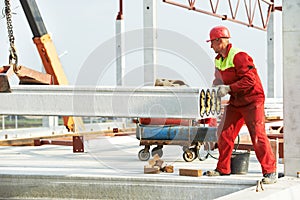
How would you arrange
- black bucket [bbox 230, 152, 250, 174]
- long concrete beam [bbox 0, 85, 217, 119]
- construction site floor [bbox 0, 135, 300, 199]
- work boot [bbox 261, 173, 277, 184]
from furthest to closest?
black bucket [bbox 230, 152, 250, 174] < construction site floor [bbox 0, 135, 300, 199] < work boot [bbox 261, 173, 277, 184] < long concrete beam [bbox 0, 85, 217, 119]

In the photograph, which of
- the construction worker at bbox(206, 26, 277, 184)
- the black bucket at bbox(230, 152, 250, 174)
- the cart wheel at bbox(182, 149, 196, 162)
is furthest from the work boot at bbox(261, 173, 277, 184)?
the cart wheel at bbox(182, 149, 196, 162)

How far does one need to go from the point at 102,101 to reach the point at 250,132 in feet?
5.89

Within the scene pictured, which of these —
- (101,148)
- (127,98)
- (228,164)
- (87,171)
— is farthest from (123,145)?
(127,98)

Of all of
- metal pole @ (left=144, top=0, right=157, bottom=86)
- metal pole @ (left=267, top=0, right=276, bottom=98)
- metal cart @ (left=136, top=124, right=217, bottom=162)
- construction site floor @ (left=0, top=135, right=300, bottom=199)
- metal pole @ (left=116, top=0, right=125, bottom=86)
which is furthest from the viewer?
metal pole @ (left=267, top=0, right=276, bottom=98)

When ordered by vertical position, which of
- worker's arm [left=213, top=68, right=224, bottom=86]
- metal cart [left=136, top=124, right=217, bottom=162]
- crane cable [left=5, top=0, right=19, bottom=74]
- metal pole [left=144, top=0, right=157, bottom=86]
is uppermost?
metal pole [left=144, top=0, right=157, bottom=86]

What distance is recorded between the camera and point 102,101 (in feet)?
22.3

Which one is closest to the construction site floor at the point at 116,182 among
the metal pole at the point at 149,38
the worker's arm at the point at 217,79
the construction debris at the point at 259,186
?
the construction debris at the point at 259,186

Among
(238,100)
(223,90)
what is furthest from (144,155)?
(223,90)

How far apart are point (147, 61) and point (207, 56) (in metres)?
8.67

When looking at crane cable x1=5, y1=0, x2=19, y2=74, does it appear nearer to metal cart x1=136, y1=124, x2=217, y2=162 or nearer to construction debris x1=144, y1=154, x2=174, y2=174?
construction debris x1=144, y1=154, x2=174, y2=174

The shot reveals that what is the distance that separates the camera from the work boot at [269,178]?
7.06 metres

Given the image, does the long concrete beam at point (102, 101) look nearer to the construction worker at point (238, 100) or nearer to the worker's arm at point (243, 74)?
the construction worker at point (238, 100)

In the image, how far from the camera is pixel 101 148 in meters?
12.7

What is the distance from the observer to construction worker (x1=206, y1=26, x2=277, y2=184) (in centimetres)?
728
